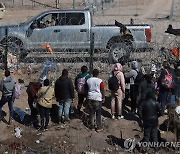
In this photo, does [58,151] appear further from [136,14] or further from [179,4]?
[179,4]

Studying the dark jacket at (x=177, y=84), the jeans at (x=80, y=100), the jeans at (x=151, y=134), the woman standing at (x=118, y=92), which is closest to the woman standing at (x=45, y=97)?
the jeans at (x=80, y=100)

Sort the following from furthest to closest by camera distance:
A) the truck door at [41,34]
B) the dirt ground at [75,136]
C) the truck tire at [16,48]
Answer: the truck door at [41,34], the truck tire at [16,48], the dirt ground at [75,136]

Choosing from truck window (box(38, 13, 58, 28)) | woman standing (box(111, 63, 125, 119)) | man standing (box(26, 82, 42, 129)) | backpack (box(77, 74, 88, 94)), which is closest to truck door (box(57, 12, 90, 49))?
truck window (box(38, 13, 58, 28))

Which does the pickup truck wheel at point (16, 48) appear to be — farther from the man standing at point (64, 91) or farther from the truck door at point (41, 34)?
the man standing at point (64, 91)

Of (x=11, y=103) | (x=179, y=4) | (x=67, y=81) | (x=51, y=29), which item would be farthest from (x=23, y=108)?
(x=179, y=4)

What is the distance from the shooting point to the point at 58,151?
1064cm

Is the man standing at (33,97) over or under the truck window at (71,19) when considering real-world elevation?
under

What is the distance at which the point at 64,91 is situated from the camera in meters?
11.4

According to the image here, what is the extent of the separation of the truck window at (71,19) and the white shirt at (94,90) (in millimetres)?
5575

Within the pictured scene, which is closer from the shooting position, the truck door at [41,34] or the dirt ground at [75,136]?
the dirt ground at [75,136]

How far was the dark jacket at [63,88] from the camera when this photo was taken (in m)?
11.4

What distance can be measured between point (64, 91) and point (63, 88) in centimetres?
8

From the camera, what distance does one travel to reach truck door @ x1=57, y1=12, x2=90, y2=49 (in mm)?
16067

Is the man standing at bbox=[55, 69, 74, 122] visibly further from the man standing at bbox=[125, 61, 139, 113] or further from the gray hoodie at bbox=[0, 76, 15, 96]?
the man standing at bbox=[125, 61, 139, 113]
